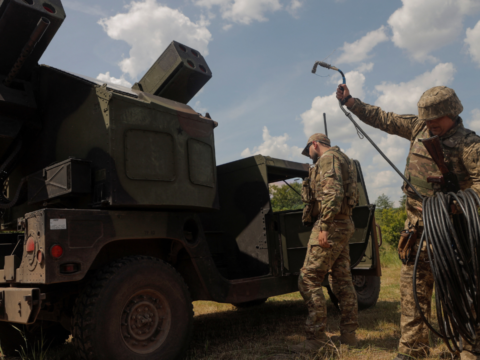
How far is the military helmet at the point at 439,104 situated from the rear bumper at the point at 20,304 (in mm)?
2994

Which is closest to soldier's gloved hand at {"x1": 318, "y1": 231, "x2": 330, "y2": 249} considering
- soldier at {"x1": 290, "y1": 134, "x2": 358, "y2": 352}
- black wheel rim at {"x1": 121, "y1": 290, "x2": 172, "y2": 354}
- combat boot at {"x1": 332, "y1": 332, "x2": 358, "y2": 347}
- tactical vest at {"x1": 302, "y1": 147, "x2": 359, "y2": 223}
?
soldier at {"x1": 290, "y1": 134, "x2": 358, "y2": 352}

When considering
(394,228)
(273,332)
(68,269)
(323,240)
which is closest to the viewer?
(68,269)

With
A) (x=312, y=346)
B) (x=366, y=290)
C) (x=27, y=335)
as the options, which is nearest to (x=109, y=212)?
(x=27, y=335)

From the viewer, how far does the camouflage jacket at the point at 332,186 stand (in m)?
3.68

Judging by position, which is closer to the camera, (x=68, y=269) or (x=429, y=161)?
(x=68, y=269)

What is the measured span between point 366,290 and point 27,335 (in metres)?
4.27

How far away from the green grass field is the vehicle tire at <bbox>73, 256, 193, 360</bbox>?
34 cm

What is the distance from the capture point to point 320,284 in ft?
12.4

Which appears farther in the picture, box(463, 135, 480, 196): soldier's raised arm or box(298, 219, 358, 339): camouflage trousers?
box(298, 219, 358, 339): camouflage trousers

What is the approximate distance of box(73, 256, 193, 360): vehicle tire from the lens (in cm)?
297

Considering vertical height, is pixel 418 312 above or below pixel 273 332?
above

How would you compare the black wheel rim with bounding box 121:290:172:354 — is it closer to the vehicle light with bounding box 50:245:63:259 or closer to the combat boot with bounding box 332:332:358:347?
the vehicle light with bounding box 50:245:63:259

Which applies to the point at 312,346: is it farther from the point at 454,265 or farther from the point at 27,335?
the point at 27,335

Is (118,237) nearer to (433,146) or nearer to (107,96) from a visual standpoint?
(107,96)
